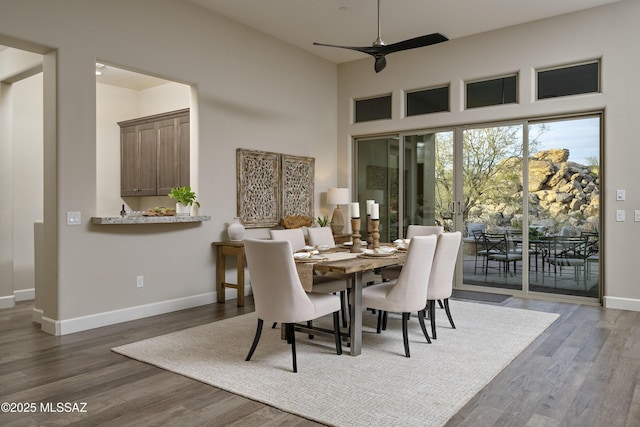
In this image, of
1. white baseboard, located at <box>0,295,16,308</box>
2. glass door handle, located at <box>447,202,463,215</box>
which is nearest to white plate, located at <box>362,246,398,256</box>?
glass door handle, located at <box>447,202,463,215</box>

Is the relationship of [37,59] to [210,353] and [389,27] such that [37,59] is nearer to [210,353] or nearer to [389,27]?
[210,353]

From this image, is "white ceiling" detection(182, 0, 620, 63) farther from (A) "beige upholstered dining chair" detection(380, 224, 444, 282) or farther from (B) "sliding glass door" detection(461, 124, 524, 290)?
(A) "beige upholstered dining chair" detection(380, 224, 444, 282)

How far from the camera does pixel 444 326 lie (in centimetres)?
432

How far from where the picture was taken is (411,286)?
349 centimetres

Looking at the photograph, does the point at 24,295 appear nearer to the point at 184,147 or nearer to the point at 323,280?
the point at 184,147

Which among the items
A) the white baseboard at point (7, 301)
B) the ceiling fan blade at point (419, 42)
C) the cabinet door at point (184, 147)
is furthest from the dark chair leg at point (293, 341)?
the white baseboard at point (7, 301)

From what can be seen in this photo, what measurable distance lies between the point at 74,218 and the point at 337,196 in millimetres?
3671

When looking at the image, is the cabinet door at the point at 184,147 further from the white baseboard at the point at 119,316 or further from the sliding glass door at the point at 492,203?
the sliding glass door at the point at 492,203

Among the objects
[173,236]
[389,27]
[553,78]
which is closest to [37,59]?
[173,236]

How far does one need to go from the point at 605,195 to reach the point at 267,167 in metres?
4.08

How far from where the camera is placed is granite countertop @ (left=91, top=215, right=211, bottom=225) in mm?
4203

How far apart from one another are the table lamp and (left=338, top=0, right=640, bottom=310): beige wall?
135cm

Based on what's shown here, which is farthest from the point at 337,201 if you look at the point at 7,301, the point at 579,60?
the point at 7,301

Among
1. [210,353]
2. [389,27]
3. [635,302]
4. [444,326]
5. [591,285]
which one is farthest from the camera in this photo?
[389,27]
